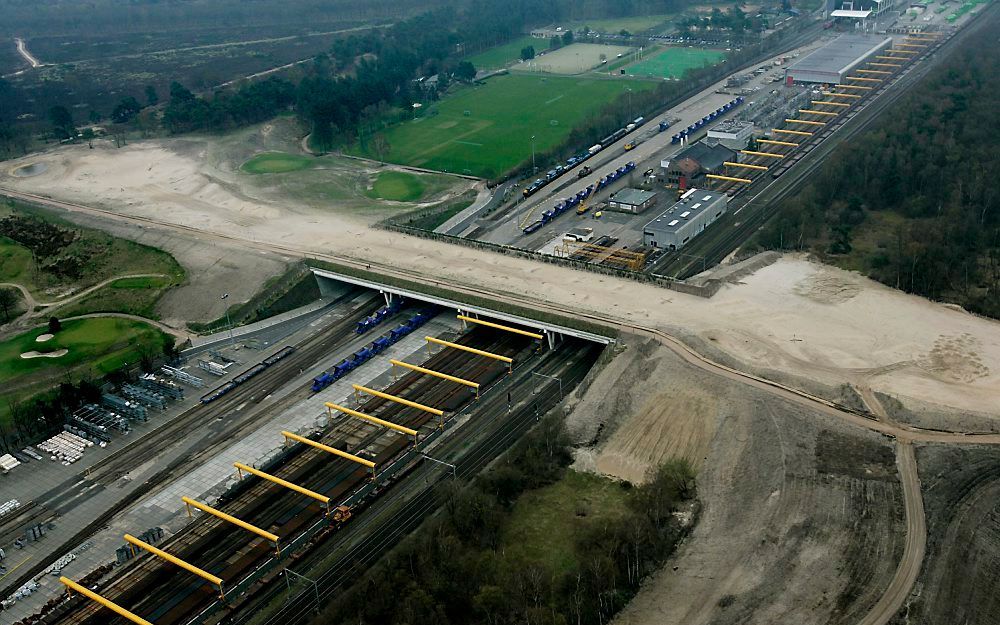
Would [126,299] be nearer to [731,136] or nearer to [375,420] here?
[375,420]

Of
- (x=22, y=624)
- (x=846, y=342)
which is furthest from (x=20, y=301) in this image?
(x=846, y=342)

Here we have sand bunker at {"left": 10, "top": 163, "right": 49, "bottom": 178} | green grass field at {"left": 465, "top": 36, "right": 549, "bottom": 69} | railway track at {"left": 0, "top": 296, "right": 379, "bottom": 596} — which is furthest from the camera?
green grass field at {"left": 465, "top": 36, "right": 549, "bottom": 69}

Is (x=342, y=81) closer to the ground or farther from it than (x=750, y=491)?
farther from it

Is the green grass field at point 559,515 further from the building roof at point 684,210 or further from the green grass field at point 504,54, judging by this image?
the green grass field at point 504,54

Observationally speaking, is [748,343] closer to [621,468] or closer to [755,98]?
[621,468]

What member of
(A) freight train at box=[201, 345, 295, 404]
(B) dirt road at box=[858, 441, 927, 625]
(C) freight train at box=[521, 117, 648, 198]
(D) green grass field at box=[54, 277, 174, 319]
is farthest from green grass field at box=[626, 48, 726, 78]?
(B) dirt road at box=[858, 441, 927, 625]

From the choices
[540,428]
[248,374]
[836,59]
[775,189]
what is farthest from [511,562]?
[836,59]

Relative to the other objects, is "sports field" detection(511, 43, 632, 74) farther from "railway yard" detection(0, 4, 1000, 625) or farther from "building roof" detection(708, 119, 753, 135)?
"railway yard" detection(0, 4, 1000, 625)
